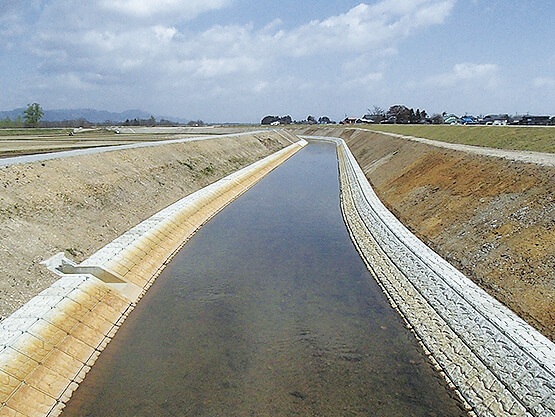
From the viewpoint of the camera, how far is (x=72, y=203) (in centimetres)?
1747

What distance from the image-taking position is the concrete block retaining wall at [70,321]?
831cm

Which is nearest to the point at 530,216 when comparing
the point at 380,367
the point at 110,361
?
the point at 380,367

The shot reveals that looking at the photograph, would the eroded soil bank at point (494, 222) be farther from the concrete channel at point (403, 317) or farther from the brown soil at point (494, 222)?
the concrete channel at point (403, 317)

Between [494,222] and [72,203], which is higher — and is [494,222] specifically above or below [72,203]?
below

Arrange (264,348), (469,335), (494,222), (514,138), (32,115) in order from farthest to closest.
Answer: (32,115)
(514,138)
(494,222)
(264,348)
(469,335)

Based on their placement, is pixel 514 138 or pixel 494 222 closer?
pixel 494 222

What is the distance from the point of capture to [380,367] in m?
9.76

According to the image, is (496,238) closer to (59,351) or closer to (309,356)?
(309,356)

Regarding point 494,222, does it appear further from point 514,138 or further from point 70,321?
point 514,138

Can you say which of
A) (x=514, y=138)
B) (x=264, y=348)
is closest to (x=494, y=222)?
(x=264, y=348)

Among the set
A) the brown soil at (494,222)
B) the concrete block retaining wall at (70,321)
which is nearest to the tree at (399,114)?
the brown soil at (494,222)

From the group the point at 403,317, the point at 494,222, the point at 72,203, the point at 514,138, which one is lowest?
the point at 403,317

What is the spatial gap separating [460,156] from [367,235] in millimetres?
9191

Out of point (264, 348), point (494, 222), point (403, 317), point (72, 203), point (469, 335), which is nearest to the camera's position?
point (469, 335)
